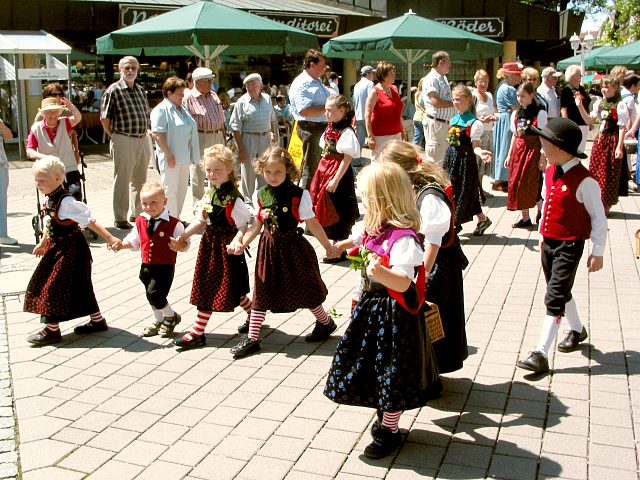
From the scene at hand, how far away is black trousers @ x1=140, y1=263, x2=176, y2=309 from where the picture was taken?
239 inches

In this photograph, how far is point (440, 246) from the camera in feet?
15.1

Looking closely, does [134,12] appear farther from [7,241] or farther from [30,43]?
[7,241]

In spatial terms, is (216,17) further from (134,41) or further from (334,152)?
(334,152)

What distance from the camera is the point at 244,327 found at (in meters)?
6.21

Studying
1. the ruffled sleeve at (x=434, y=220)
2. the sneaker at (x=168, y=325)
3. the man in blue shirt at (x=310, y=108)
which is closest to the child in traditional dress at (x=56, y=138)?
the man in blue shirt at (x=310, y=108)

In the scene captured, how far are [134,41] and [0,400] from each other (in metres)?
6.95

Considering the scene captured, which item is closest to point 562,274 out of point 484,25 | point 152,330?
point 152,330

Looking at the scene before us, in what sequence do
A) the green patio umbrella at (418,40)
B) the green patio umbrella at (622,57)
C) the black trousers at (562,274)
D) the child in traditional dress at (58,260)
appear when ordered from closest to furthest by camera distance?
the black trousers at (562,274) → the child in traditional dress at (58,260) → the green patio umbrella at (418,40) → the green patio umbrella at (622,57)

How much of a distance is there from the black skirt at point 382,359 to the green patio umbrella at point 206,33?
23.2ft

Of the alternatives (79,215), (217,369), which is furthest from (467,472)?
Result: (79,215)

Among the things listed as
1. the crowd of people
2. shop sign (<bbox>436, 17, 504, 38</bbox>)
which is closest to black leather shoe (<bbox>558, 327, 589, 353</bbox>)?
the crowd of people

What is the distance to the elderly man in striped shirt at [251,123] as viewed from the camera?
10438 millimetres

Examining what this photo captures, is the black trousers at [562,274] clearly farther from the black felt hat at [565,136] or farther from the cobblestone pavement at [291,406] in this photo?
the black felt hat at [565,136]

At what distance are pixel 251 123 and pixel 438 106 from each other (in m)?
2.48
